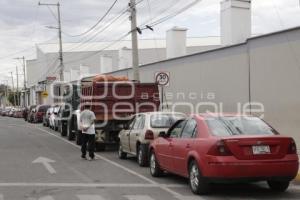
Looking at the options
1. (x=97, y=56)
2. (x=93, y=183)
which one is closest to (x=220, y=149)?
(x=93, y=183)

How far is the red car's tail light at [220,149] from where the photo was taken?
392 inches

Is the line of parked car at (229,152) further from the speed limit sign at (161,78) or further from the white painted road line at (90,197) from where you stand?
the speed limit sign at (161,78)

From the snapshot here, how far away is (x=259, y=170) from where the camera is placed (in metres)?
9.93

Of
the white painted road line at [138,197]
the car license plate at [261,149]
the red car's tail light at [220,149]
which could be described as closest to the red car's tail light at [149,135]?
the white painted road line at [138,197]

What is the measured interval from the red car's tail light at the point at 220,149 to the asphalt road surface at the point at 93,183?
2.82ft

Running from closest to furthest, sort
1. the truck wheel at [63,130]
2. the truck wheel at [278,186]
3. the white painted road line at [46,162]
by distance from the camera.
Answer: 1. the truck wheel at [278,186]
2. the white painted road line at [46,162]
3. the truck wheel at [63,130]

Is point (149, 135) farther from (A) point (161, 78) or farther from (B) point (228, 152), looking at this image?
(A) point (161, 78)

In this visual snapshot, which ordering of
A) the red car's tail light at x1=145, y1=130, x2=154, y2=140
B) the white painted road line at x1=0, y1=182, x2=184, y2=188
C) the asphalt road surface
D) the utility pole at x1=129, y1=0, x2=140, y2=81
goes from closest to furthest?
the asphalt road surface < the white painted road line at x1=0, y1=182, x2=184, y2=188 < the red car's tail light at x1=145, y1=130, x2=154, y2=140 < the utility pole at x1=129, y1=0, x2=140, y2=81

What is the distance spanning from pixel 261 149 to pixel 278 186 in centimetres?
130

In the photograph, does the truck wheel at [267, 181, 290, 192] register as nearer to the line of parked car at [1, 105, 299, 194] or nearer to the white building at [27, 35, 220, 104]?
the line of parked car at [1, 105, 299, 194]

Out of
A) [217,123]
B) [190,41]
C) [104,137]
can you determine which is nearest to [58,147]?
[104,137]

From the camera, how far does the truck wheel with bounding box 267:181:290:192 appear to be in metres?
10.8

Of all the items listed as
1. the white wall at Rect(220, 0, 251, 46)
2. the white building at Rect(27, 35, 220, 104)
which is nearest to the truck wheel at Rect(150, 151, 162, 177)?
the white wall at Rect(220, 0, 251, 46)

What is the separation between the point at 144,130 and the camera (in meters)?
15.4
